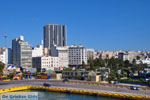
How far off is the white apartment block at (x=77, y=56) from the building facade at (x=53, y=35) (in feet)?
141

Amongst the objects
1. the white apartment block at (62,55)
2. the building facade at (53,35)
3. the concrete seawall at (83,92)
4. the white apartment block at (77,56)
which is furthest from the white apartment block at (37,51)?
the concrete seawall at (83,92)

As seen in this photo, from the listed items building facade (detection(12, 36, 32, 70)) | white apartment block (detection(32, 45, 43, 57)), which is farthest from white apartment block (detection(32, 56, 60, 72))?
white apartment block (detection(32, 45, 43, 57))

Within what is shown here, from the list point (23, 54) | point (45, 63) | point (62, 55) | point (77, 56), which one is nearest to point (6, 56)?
point (23, 54)

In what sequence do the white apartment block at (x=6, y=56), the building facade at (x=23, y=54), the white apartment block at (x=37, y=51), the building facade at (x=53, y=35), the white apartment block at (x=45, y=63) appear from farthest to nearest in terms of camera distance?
the building facade at (x=53, y=35) < the white apartment block at (x=37, y=51) < the white apartment block at (x=6, y=56) < the white apartment block at (x=45, y=63) < the building facade at (x=23, y=54)

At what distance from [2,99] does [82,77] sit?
808 inches

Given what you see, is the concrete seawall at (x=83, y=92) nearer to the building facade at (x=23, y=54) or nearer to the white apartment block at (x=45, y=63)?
the building facade at (x=23, y=54)

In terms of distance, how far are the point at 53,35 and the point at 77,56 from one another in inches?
1801

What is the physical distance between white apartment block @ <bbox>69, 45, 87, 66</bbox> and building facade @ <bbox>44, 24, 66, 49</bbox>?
42951 mm

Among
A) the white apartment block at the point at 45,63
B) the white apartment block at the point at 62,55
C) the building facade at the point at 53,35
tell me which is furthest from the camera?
the building facade at the point at 53,35

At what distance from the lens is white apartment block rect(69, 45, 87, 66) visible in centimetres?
7438

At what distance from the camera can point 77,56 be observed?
75.1 meters

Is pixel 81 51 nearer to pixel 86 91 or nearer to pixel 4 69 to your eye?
pixel 4 69

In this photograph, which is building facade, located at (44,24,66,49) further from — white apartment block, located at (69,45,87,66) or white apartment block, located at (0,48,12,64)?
white apartment block, located at (0,48,12,64)

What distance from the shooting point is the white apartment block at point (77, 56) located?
7438 centimetres
